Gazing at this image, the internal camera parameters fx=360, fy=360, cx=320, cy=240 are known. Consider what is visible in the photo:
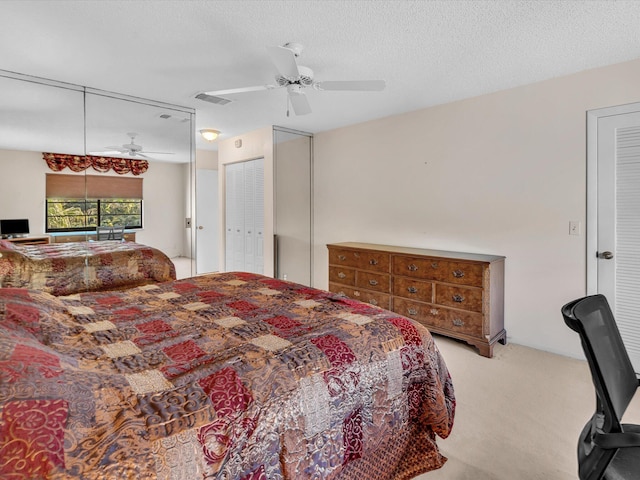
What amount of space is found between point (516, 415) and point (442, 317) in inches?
50.0

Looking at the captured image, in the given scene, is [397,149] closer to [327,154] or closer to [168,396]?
[327,154]

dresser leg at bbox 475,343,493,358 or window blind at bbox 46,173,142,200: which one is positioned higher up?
window blind at bbox 46,173,142,200

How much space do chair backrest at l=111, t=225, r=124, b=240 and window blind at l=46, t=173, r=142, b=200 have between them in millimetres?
316

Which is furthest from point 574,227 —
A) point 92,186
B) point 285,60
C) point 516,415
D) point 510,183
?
point 92,186

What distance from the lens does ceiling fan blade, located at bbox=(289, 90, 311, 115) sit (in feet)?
9.29

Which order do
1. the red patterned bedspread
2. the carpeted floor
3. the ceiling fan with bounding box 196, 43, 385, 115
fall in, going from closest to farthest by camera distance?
the red patterned bedspread, the carpeted floor, the ceiling fan with bounding box 196, 43, 385, 115

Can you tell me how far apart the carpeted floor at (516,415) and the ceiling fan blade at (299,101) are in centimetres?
251

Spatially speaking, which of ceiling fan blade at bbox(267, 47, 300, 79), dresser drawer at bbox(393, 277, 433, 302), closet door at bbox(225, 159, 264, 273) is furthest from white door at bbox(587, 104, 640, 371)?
closet door at bbox(225, 159, 264, 273)

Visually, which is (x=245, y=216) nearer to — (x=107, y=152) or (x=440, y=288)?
(x=107, y=152)

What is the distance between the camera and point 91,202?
11.6 feet

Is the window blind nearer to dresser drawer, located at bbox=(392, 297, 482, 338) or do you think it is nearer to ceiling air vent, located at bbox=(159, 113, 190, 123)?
ceiling air vent, located at bbox=(159, 113, 190, 123)

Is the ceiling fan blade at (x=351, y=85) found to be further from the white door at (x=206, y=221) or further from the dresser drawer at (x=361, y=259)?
the white door at (x=206, y=221)

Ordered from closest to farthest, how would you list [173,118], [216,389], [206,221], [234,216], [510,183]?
[216,389] → [510,183] → [173,118] → [206,221] → [234,216]

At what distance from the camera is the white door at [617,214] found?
2.88 m
